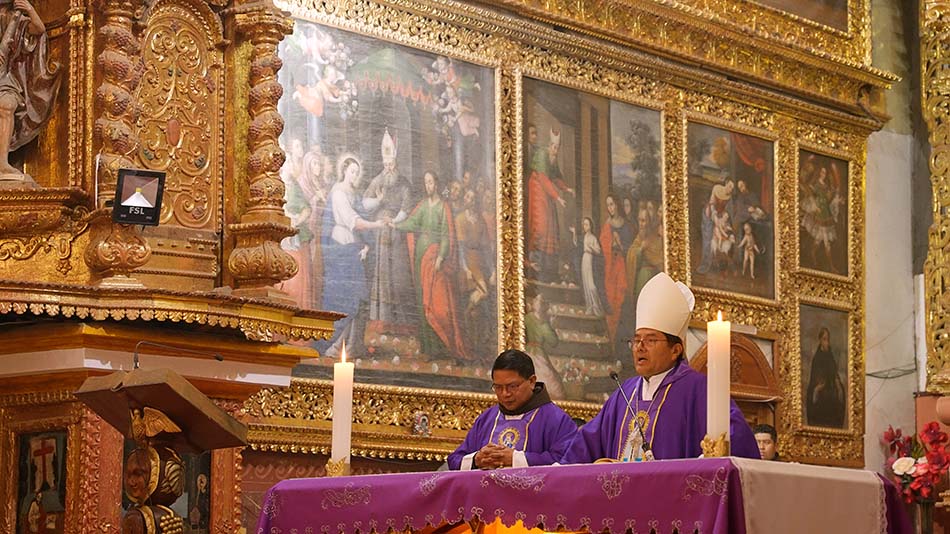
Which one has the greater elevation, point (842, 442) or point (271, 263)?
point (271, 263)

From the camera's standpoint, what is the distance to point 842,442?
1444cm

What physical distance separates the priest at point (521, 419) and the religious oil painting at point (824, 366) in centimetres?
678

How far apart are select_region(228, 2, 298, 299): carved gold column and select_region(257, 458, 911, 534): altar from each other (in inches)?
111

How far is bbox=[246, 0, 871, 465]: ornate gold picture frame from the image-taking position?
10.6 meters

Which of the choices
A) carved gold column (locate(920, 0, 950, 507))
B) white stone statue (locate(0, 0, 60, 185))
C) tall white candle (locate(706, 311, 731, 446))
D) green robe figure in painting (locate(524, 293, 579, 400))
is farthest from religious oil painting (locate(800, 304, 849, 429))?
tall white candle (locate(706, 311, 731, 446))

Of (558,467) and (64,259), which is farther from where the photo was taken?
(64,259)

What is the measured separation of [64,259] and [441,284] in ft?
11.8

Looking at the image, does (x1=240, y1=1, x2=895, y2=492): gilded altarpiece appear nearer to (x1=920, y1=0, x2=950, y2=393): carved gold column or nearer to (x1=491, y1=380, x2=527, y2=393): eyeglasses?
(x1=920, y1=0, x2=950, y2=393): carved gold column

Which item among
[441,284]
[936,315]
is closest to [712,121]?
[936,315]

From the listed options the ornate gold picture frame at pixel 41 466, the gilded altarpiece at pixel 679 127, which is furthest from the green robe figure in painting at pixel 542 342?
→ the ornate gold picture frame at pixel 41 466

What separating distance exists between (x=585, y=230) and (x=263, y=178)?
420 centimetres

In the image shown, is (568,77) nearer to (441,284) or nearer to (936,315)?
(441,284)

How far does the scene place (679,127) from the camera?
1330cm

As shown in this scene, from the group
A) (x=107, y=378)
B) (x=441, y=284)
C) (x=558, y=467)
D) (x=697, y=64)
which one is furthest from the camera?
(x=697, y=64)
